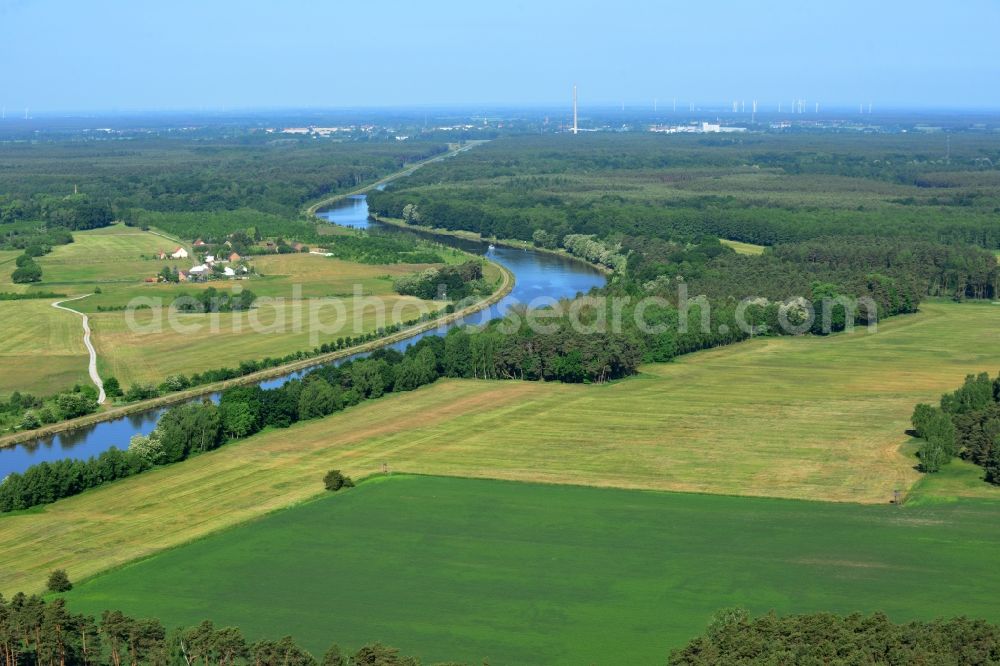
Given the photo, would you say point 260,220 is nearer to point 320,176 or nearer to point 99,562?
point 320,176

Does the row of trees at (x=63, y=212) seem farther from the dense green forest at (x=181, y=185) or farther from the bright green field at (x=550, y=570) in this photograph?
the bright green field at (x=550, y=570)

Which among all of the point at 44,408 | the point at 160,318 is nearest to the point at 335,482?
the point at 44,408

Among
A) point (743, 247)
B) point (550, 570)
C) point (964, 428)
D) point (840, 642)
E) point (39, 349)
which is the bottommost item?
point (743, 247)

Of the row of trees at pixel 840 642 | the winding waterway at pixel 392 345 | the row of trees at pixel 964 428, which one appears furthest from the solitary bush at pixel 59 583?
the row of trees at pixel 964 428

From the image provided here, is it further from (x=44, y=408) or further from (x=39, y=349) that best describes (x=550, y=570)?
(x=39, y=349)

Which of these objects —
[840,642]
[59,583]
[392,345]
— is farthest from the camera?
[392,345]

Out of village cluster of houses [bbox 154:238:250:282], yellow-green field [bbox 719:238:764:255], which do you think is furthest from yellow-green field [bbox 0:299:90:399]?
yellow-green field [bbox 719:238:764:255]
